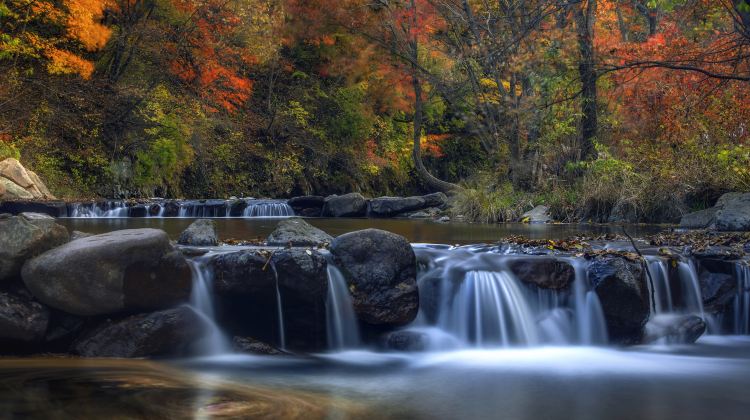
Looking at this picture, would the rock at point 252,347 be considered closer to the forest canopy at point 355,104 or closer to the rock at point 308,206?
the forest canopy at point 355,104

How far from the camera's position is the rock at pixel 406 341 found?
602 centimetres

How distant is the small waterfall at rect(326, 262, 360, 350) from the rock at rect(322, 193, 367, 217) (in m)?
11.7

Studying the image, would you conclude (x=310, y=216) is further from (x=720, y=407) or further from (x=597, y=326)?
(x=720, y=407)

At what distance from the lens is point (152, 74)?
2128 centimetres

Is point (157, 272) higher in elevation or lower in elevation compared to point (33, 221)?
lower

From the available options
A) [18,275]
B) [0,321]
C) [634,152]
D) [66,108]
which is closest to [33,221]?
[18,275]

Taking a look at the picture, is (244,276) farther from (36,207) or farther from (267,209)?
(267,209)

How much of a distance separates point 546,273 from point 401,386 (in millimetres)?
2235

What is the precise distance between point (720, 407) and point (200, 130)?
19413 mm

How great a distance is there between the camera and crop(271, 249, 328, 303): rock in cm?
604

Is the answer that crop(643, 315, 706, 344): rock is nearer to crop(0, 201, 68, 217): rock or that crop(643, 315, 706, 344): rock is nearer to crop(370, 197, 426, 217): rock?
crop(370, 197, 426, 217): rock

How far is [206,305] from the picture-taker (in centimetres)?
595

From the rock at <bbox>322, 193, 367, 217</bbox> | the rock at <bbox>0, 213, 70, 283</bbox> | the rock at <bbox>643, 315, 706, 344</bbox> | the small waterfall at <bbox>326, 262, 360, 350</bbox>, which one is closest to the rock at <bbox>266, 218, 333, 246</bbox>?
the small waterfall at <bbox>326, 262, 360, 350</bbox>

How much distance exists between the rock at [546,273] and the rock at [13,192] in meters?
12.2
